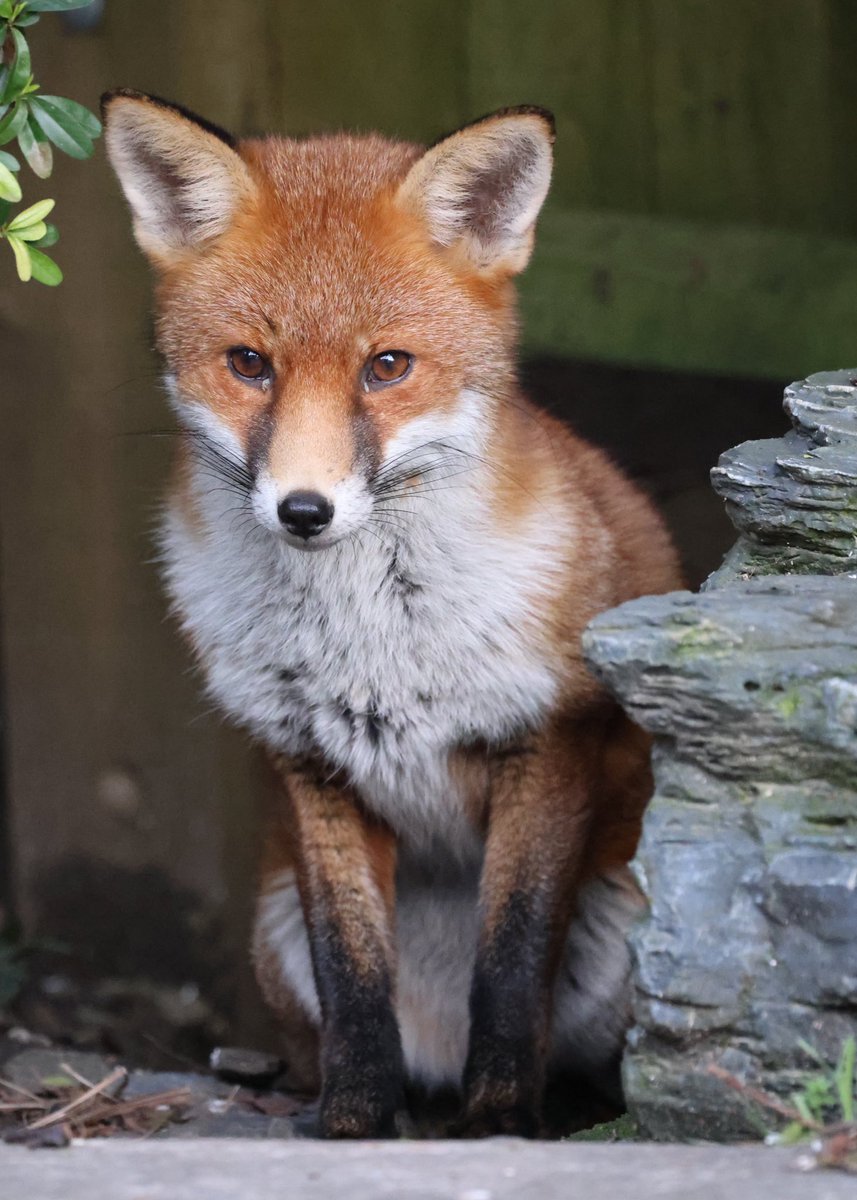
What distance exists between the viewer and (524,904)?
129 inches

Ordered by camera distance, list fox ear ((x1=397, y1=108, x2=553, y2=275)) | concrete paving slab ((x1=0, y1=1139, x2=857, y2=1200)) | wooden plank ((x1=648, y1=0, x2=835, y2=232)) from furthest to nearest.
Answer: wooden plank ((x1=648, y1=0, x2=835, y2=232))
fox ear ((x1=397, y1=108, x2=553, y2=275))
concrete paving slab ((x1=0, y1=1139, x2=857, y2=1200))

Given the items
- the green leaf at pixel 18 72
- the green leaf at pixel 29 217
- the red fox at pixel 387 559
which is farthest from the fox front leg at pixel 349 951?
the green leaf at pixel 18 72

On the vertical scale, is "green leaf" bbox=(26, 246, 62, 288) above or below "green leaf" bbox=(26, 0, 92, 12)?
below

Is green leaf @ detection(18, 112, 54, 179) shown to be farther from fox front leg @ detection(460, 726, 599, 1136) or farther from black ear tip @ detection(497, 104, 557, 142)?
fox front leg @ detection(460, 726, 599, 1136)

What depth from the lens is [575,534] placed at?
338cm

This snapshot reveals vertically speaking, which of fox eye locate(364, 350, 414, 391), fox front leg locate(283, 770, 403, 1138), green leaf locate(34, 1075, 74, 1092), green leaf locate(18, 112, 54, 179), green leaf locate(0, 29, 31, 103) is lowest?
green leaf locate(34, 1075, 74, 1092)

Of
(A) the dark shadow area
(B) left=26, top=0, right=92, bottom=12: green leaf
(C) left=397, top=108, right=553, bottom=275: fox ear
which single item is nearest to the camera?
(B) left=26, top=0, right=92, bottom=12: green leaf

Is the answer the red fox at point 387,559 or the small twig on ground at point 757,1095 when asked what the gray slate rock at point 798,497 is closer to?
the red fox at point 387,559

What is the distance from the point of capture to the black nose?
8.96 ft

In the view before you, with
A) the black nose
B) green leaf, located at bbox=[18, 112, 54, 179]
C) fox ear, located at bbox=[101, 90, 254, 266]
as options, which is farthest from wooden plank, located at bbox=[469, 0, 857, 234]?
the black nose

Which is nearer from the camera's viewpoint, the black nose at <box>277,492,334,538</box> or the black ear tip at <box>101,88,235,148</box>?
the black nose at <box>277,492,334,538</box>

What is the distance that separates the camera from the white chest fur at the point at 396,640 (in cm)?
317

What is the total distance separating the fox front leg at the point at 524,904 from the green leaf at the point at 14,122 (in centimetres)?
161

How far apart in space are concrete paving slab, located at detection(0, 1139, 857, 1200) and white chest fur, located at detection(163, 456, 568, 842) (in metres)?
1.09
